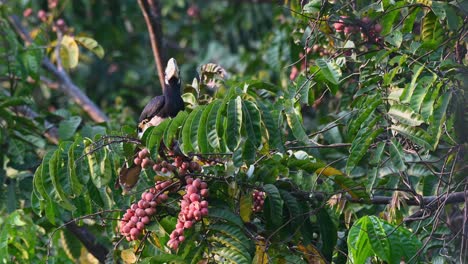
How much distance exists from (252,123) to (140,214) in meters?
0.47

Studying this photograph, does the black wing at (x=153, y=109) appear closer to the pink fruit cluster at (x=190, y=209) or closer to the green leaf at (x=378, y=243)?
the pink fruit cluster at (x=190, y=209)

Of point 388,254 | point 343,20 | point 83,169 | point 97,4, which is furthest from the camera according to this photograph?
point 97,4

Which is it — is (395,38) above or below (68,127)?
above

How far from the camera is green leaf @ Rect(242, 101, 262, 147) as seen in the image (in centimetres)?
276

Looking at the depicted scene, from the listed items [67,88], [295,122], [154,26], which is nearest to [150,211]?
A: [295,122]

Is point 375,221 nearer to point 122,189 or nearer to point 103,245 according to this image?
point 122,189

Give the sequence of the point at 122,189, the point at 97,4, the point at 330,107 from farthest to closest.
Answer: the point at 97,4 → the point at 330,107 → the point at 122,189

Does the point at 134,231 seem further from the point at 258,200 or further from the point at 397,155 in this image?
the point at 397,155

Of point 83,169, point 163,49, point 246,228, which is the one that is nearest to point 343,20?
point 246,228

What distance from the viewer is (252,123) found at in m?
2.77

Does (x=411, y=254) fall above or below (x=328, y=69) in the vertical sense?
below

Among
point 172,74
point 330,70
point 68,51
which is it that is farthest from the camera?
point 68,51

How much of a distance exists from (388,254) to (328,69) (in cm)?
68

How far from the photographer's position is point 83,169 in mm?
2965
